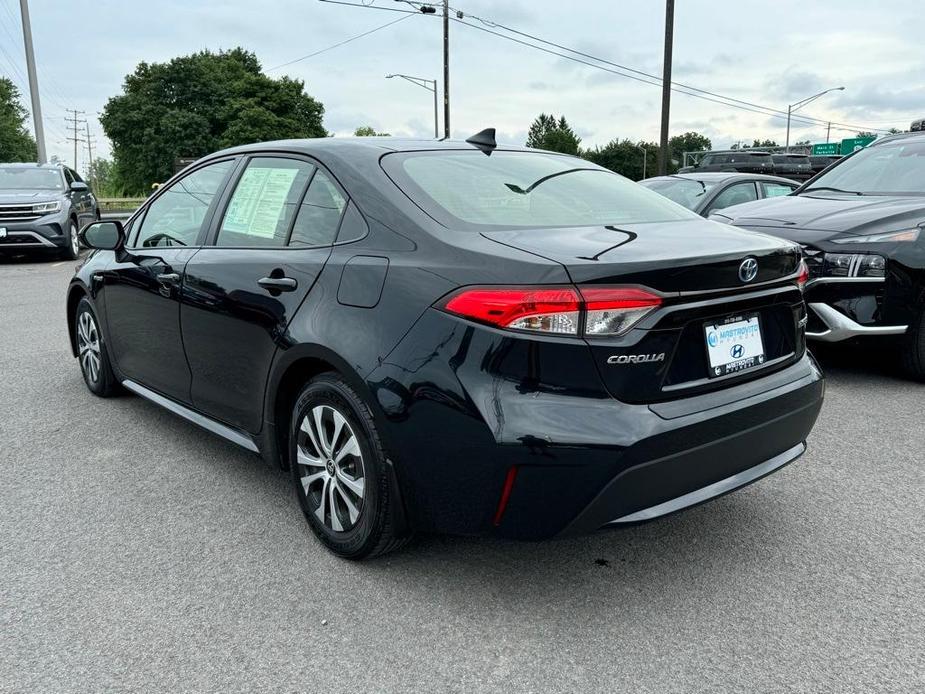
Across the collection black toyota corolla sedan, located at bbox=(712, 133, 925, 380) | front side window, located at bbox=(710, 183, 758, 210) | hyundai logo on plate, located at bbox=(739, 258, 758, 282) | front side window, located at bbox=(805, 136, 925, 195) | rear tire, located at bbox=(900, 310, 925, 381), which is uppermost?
front side window, located at bbox=(805, 136, 925, 195)

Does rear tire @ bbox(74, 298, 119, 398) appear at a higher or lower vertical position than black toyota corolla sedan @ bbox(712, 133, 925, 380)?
→ lower

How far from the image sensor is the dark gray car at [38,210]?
12.7 meters

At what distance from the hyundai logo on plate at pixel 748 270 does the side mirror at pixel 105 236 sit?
→ 3428 mm

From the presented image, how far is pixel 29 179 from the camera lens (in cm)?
1363

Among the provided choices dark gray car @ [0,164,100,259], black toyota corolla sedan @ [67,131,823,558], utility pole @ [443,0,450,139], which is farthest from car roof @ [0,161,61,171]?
utility pole @ [443,0,450,139]

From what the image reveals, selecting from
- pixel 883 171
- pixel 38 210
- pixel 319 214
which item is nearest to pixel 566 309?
pixel 319 214

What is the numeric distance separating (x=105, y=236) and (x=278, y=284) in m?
1.95

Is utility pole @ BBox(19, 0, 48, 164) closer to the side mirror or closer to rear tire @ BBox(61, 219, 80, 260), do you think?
rear tire @ BBox(61, 219, 80, 260)

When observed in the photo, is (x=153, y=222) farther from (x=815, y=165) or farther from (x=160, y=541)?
(x=815, y=165)

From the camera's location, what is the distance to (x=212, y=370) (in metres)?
3.49

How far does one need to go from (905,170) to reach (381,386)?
534 cm

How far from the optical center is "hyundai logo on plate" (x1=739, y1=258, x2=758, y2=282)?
257cm

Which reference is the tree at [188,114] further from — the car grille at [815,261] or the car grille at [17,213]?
the car grille at [815,261]

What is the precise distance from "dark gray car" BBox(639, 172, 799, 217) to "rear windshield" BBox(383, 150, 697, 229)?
17.8ft
